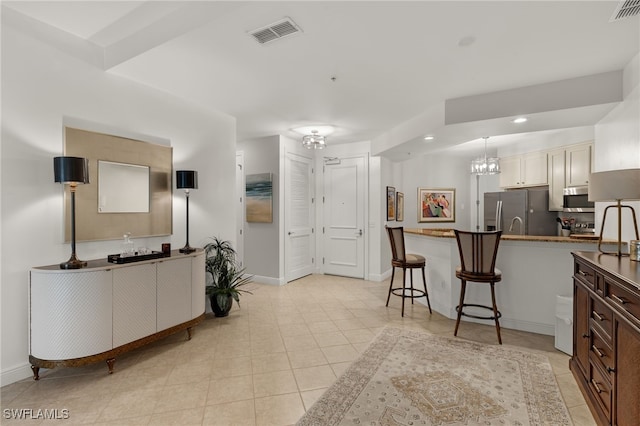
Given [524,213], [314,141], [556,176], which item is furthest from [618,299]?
[524,213]

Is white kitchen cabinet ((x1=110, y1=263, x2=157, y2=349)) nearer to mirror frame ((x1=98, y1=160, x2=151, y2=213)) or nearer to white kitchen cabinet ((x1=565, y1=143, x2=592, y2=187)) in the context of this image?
mirror frame ((x1=98, y1=160, x2=151, y2=213))

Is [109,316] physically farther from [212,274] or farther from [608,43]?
[608,43]

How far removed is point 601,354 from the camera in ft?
5.94

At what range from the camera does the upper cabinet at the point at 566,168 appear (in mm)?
4555

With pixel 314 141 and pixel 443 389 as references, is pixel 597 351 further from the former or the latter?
pixel 314 141

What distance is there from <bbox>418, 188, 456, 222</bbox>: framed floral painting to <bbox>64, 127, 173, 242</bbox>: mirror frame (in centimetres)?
522

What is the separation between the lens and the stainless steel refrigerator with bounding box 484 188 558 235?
5312 millimetres

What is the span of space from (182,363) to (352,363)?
1454 mm

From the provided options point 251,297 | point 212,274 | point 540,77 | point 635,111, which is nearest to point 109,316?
point 212,274

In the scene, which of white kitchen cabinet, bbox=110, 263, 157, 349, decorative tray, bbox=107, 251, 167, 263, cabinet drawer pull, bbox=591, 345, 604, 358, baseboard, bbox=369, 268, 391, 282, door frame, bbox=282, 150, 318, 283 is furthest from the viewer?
baseboard, bbox=369, 268, 391, 282

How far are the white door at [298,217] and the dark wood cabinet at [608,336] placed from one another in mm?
A: 3962

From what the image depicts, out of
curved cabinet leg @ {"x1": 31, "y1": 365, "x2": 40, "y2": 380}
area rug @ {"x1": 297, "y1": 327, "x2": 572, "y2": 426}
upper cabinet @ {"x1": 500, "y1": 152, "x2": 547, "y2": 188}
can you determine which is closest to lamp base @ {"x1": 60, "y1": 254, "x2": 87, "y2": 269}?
curved cabinet leg @ {"x1": 31, "y1": 365, "x2": 40, "y2": 380}

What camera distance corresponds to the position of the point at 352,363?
2570mm

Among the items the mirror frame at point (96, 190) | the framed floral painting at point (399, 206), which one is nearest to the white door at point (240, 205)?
the mirror frame at point (96, 190)
